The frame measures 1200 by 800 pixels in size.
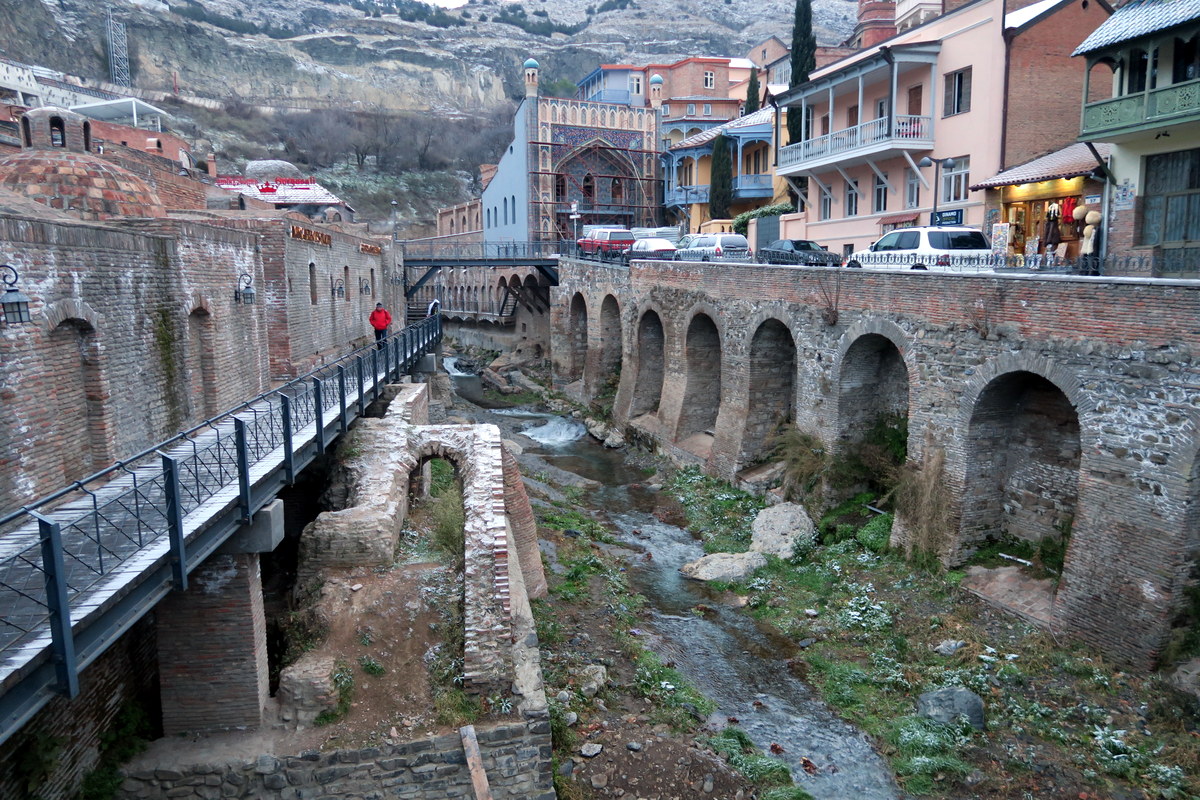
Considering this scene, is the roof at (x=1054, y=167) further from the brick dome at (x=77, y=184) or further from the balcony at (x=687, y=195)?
the balcony at (x=687, y=195)

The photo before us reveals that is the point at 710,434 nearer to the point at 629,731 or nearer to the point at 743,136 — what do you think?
the point at 629,731

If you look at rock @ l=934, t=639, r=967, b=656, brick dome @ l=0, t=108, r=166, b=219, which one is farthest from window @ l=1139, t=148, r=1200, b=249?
brick dome @ l=0, t=108, r=166, b=219

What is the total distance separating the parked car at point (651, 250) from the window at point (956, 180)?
30.8 feet

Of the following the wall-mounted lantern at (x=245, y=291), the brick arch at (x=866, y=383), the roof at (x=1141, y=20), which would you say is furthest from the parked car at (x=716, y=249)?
the wall-mounted lantern at (x=245, y=291)

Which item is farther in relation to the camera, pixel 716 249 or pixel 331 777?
pixel 716 249

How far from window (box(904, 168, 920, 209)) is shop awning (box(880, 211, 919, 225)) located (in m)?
0.27

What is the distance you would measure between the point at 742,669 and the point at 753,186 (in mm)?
28716

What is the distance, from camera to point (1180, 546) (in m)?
9.73

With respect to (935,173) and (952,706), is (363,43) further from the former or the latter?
(952,706)

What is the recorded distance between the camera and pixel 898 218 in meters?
23.0

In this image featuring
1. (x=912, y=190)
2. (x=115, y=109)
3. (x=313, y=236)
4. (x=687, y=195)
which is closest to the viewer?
(x=313, y=236)

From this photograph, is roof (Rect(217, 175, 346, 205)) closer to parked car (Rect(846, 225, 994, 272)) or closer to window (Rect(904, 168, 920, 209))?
window (Rect(904, 168, 920, 209))

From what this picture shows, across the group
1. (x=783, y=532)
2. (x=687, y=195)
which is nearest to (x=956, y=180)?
(x=783, y=532)

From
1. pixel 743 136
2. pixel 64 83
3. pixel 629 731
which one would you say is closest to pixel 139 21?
pixel 64 83
